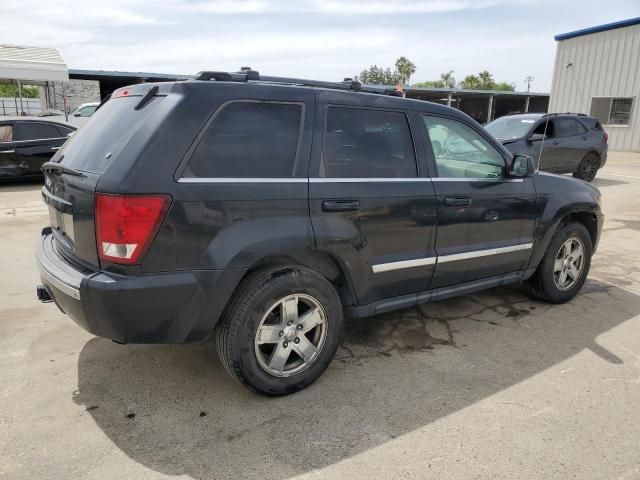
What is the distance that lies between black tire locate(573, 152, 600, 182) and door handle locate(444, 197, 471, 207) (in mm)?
10256

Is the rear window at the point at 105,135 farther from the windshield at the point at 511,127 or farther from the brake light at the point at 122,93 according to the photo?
the windshield at the point at 511,127

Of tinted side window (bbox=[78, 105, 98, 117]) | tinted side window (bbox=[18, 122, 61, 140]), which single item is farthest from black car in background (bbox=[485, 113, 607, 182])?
tinted side window (bbox=[78, 105, 98, 117])

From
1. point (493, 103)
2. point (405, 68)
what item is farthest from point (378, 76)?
point (493, 103)

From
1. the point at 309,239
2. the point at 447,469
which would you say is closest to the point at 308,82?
the point at 309,239

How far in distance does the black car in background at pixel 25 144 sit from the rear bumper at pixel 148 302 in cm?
920

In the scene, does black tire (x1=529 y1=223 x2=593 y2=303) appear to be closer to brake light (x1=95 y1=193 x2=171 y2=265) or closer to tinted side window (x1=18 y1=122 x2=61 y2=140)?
brake light (x1=95 y1=193 x2=171 y2=265)

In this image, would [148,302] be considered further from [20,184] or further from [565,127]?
[565,127]

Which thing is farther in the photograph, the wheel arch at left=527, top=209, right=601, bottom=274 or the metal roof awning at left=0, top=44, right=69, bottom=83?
the metal roof awning at left=0, top=44, right=69, bottom=83

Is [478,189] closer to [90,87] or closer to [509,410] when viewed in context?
[509,410]

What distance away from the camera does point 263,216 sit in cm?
280

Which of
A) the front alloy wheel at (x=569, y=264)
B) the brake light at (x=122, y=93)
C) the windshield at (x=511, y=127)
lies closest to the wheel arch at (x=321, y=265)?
the brake light at (x=122, y=93)

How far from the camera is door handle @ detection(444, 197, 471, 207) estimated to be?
3615 mm

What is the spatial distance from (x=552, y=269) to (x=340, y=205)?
2.49m

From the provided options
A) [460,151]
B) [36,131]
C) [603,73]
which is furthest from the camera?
[603,73]
